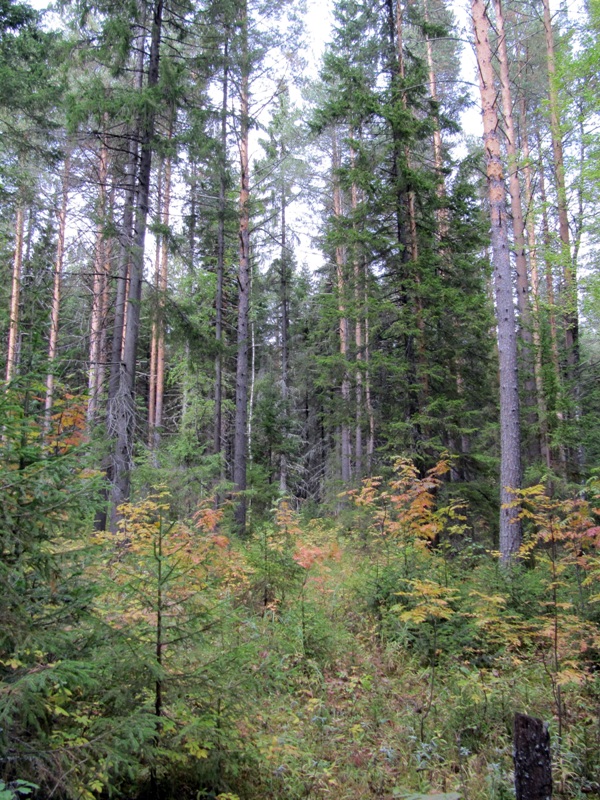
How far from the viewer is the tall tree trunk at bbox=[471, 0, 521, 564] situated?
858 cm

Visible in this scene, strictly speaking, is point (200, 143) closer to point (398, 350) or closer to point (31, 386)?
point (398, 350)

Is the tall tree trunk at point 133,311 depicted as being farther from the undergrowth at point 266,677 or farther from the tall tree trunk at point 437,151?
the tall tree trunk at point 437,151

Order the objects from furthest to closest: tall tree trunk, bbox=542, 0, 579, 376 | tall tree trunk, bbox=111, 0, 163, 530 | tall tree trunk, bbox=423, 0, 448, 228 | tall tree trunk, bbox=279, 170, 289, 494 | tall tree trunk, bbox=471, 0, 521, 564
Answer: tall tree trunk, bbox=279, 170, 289, 494 → tall tree trunk, bbox=423, 0, 448, 228 → tall tree trunk, bbox=542, 0, 579, 376 → tall tree trunk, bbox=111, 0, 163, 530 → tall tree trunk, bbox=471, 0, 521, 564

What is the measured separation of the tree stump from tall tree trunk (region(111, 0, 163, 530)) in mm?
8407

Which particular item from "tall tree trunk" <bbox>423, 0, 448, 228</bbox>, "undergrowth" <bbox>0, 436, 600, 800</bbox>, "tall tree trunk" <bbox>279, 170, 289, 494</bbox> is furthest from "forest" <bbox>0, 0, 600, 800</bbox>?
"tall tree trunk" <bbox>279, 170, 289, 494</bbox>

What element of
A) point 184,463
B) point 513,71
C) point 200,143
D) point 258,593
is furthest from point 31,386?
point 513,71

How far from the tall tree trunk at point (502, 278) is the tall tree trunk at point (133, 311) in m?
6.24

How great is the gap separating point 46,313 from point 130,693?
8.18 feet

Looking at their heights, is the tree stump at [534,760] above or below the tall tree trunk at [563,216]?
below

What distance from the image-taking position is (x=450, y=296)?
461 inches

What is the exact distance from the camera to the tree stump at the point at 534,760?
278cm

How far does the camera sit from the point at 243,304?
14.6m

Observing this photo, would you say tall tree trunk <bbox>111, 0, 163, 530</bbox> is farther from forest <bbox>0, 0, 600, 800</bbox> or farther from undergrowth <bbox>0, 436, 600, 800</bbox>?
undergrowth <bbox>0, 436, 600, 800</bbox>

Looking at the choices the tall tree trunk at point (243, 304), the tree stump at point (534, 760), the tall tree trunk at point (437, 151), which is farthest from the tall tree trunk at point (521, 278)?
the tree stump at point (534, 760)
